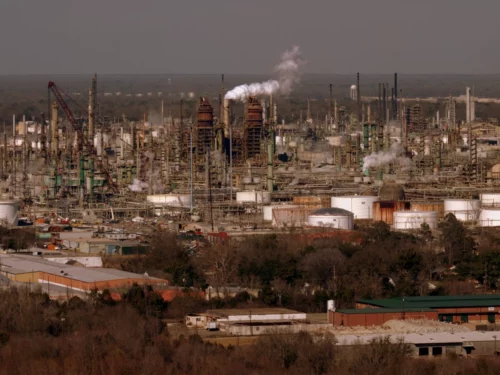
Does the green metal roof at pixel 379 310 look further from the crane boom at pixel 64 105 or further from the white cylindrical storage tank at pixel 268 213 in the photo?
the crane boom at pixel 64 105

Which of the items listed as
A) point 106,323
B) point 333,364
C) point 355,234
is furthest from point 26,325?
point 355,234

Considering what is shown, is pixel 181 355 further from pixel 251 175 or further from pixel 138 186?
pixel 251 175

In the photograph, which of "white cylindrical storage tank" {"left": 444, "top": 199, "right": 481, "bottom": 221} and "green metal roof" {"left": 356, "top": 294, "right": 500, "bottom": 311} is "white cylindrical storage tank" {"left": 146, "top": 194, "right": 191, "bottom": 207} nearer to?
"white cylindrical storage tank" {"left": 444, "top": 199, "right": 481, "bottom": 221}

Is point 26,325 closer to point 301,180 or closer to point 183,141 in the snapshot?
point 301,180

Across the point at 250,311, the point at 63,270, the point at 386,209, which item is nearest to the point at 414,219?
the point at 386,209

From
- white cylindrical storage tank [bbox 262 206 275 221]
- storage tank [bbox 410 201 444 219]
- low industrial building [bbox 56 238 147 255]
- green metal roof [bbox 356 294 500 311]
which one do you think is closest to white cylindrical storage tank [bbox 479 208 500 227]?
storage tank [bbox 410 201 444 219]

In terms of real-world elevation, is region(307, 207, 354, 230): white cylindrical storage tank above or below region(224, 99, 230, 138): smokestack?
below

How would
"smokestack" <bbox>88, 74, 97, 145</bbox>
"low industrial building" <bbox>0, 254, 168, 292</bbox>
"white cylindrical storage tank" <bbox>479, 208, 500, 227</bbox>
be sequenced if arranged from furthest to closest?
"smokestack" <bbox>88, 74, 97, 145</bbox> → "white cylindrical storage tank" <bbox>479, 208, 500, 227</bbox> → "low industrial building" <bbox>0, 254, 168, 292</bbox>
